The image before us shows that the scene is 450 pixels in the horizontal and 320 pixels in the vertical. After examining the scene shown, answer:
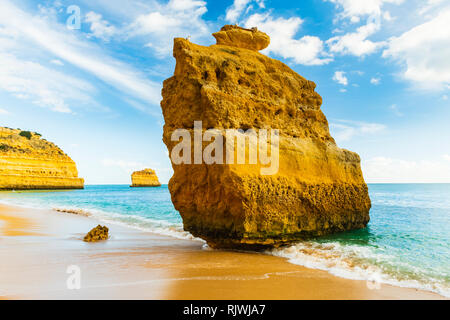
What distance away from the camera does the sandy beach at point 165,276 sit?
13.0 feet

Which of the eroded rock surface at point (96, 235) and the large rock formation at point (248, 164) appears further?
the eroded rock surface at point (96, 235)

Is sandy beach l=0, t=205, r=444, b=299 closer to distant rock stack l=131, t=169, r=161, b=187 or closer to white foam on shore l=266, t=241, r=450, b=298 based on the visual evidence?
white foam on shore l=266, t=241, r=450, b=298

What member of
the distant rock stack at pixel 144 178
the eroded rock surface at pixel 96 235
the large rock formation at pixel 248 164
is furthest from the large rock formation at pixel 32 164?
the large rock formation at pixel 248 164

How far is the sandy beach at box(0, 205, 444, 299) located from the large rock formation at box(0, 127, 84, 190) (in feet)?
162

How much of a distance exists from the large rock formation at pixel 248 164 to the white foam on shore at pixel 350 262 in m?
0.50

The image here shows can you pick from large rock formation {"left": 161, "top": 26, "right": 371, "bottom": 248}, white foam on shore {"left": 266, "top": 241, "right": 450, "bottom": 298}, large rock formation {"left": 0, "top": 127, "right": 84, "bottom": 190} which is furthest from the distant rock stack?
white foam on shore {"left": 266, "top": 241, "right": 450, "bottom": 298}

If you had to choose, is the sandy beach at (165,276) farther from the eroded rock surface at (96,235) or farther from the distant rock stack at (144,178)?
the distant rock stack at (144,178)

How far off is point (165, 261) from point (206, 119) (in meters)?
3.52

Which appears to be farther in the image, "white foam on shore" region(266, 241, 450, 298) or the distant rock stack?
the distant rock stack

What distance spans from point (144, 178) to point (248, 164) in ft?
302

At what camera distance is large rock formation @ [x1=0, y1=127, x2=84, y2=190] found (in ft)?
150

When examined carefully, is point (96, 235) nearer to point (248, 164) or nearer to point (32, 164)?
point (248, 164)
